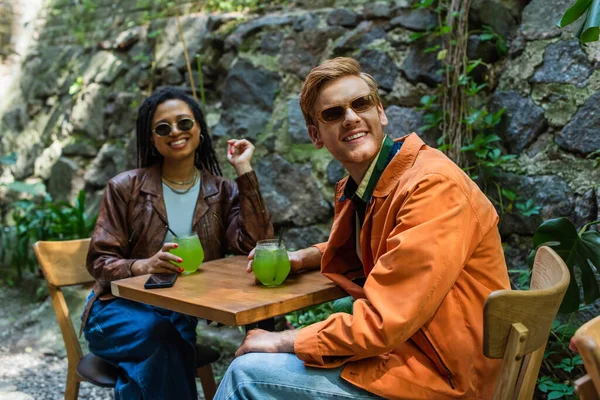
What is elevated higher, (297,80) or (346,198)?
(297,80)

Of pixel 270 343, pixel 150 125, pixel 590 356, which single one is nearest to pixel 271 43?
pixel 150 125

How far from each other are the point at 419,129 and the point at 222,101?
1.28m

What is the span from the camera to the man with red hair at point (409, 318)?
1.42m

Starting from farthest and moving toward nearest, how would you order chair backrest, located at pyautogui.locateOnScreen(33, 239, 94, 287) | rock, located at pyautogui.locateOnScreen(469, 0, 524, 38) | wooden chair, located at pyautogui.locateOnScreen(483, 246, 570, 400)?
rock, located at pyautogui.locateOnScreen(469, 0, 524, 38), chair backrest, located at pyautogui.locateOnScreen(33, 239, 94, 287), wooden chair, located at pyautogui.locateOnScreen(483, 246, 570, 400)

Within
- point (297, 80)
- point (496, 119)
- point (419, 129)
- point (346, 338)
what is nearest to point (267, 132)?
point (297, 80)

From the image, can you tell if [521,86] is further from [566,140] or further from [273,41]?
[273,41]

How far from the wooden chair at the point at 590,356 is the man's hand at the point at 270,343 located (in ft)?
2.41

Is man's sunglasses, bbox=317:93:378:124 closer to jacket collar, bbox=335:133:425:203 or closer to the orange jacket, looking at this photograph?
jacket collar, bbox=335:133:425:203

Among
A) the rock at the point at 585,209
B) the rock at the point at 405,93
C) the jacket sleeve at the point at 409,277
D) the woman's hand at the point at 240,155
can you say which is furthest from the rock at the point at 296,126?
the jacket sleeve at the point at 409,277

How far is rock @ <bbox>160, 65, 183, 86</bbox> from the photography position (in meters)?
4.05

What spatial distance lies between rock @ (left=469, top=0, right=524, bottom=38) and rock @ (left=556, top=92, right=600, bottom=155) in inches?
22.4

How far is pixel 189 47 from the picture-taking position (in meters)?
4.01

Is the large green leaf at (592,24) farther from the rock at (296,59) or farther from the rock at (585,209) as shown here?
the rock at (296,59)

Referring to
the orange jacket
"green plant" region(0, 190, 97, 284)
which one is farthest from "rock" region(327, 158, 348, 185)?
"green plant" region(0, 190, 97, 284)
